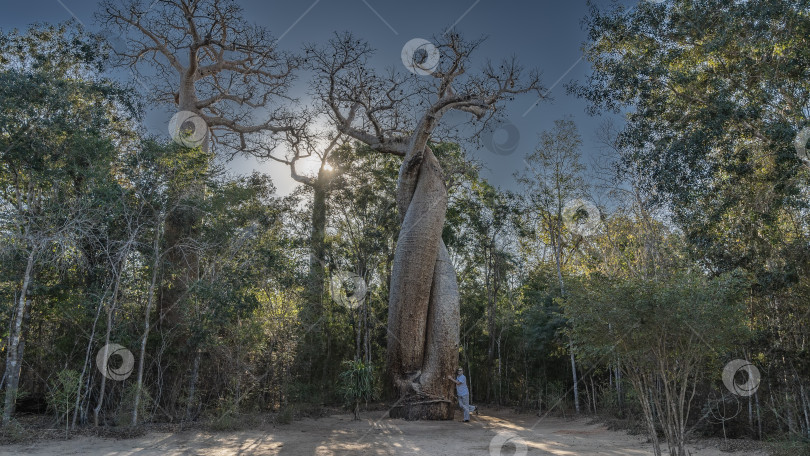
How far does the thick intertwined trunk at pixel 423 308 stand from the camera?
380 inches

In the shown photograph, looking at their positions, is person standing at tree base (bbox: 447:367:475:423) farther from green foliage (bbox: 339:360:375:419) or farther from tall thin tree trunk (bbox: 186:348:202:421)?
tall thin tree trunk (bbox: 186:348:202:421)

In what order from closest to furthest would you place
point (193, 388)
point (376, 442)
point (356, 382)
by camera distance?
point (376, 442), point (193, 388), point (356, 382)

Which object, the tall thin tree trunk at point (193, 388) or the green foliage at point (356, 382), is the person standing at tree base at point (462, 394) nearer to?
the green foliage at point (356, 382)

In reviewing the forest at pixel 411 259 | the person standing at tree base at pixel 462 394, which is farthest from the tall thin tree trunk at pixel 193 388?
the person standing at tree base at pixel 462 394

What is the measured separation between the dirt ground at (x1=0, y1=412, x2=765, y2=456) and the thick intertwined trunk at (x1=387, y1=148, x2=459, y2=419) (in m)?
0.57

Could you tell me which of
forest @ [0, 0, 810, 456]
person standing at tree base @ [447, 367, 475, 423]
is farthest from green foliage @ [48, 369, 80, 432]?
person standing at tree base @ [447, 367, 475, 423]

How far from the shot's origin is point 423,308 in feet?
33.5

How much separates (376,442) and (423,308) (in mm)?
3542

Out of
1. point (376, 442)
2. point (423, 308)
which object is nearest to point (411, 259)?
point (423, 308)

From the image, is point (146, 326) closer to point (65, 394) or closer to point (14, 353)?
point (65, 394)

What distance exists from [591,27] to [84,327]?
10.4 m

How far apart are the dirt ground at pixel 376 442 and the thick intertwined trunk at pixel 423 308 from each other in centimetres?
57

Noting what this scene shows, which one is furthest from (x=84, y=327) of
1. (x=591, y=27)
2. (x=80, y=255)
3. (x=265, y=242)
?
(x=591, y=27)

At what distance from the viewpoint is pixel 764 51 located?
7.46 m
